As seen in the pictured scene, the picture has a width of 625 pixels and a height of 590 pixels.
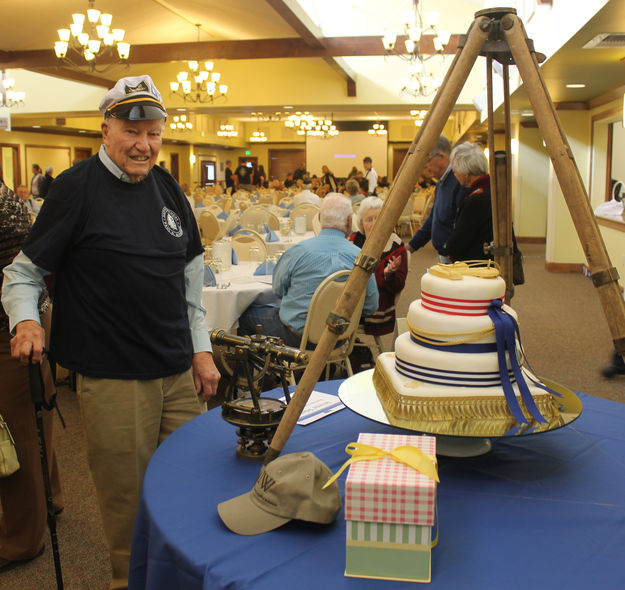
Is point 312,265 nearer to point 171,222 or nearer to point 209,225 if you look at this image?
point 171,222

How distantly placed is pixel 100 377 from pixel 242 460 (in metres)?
0.54

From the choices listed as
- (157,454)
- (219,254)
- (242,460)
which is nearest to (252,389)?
(242,460)

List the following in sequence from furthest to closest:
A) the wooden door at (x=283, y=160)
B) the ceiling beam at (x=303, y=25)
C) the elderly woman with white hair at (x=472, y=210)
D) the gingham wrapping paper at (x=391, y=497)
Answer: the wooden door at (x=283, y=160) → the ceiling beam at (x=303, y=25) → the elderly woman with white hair at (x=472, y=210) → the gingham wrapping paper at (x=391, y=497)

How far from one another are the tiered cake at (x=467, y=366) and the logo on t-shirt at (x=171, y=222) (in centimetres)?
80

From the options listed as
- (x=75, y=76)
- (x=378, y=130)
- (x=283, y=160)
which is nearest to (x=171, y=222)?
(x=75, y=76)

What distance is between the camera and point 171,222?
183 cm

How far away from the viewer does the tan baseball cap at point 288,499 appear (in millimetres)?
1114

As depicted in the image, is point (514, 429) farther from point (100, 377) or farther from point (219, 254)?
point (219, 254)

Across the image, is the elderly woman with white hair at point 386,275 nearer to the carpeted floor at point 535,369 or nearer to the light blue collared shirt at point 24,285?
the carpeted floor at point 535,369

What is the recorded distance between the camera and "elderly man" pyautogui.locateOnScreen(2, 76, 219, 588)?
1677 millimetres

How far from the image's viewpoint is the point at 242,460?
1420 mm

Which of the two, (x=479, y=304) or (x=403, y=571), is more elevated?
(x=479, y=304)

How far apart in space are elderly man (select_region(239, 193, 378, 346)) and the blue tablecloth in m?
2.04

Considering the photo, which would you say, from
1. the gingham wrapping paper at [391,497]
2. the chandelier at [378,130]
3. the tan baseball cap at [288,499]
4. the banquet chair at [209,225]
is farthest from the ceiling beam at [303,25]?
the chandelier at [378,130]
